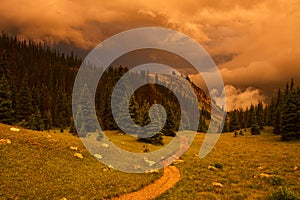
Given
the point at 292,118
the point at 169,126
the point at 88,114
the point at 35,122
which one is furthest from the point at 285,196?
the point at 35,122

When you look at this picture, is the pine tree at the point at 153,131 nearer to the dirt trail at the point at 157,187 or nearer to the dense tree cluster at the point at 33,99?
the dirt trail at the point at 157,187

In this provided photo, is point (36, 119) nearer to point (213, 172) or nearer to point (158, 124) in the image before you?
point (158, 124)

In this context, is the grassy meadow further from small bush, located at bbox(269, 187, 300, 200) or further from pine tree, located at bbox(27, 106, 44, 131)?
pine tree, located at bbox(27, 106, 44, 131)

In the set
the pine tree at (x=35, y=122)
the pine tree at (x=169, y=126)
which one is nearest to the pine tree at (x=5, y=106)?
the pine tree at (x=35, y=122)

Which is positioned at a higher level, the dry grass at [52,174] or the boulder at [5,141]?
the boulder at [5,141]

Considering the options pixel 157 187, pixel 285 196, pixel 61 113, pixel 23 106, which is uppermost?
pixel 23 106

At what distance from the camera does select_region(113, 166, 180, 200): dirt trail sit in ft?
76.0

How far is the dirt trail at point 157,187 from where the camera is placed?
23.2 meters

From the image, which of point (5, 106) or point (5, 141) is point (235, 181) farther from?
point (5, 106)

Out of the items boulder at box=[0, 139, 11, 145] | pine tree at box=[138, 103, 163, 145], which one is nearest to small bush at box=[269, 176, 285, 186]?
boulder at box=[0, 139, 11, 145]

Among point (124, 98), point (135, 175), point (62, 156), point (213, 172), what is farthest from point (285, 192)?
point (124, 98)

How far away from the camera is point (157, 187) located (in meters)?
26.5

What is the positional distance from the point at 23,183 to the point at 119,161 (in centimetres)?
1558

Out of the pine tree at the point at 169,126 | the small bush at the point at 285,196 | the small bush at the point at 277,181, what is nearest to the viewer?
the small bush at the point at 285,196
